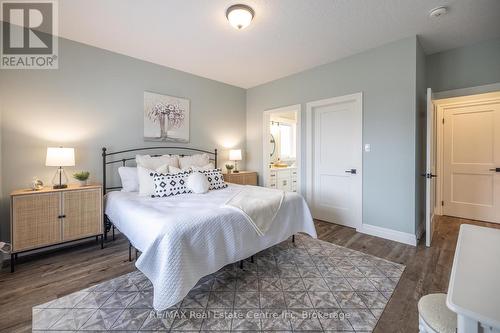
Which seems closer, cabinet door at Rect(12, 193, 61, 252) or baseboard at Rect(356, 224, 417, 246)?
cabinet door at Rect(12, 193, 61, 252)

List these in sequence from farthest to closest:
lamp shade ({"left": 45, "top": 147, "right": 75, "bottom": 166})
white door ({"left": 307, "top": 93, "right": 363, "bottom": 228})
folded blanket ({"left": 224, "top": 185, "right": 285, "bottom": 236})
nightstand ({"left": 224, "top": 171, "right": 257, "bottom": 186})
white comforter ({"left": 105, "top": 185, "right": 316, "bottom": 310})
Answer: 1. nightstand ({"left": 224, "top": 171, "right": 257, "bottom": 186})
2. white door ({"left": 307, "top": 93, "right": 363, "bottom": 228})
3. lamp shade ({"left": 45, "top": 147, "right": 75, "bottom": 166})
4. folded blanket ({"left": 224, "top": 185, "right": 285, "bottom": 236})
5. white comforter ({"left": 105, "top": 185, "right": 316, "bottom": 310})

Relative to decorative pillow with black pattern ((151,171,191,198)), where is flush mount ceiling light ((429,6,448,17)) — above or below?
above

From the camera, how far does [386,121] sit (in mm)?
3086

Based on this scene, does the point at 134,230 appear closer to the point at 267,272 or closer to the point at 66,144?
the point at 267,272

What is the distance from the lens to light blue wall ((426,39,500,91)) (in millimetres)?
2971

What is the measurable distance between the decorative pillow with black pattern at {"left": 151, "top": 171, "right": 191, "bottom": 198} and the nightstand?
1418 millimetres

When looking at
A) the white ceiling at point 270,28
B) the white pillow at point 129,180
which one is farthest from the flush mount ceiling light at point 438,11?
the white pillow at point 129,180

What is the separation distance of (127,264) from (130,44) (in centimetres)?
282

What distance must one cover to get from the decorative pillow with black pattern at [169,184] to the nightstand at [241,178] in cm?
142

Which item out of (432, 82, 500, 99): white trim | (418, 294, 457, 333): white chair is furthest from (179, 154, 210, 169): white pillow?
(432, 82, 500, 99): white trim

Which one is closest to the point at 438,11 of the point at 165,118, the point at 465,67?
the point at 465,67

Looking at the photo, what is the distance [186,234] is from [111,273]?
125 cm

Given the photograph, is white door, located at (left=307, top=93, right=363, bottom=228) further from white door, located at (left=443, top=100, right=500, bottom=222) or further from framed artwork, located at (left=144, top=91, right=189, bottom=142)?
framed artwork, located at (left=144, top=91, right=189, bottom=142)

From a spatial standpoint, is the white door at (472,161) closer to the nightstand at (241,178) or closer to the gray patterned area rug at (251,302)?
the gray patterned area rug at (251,302)
